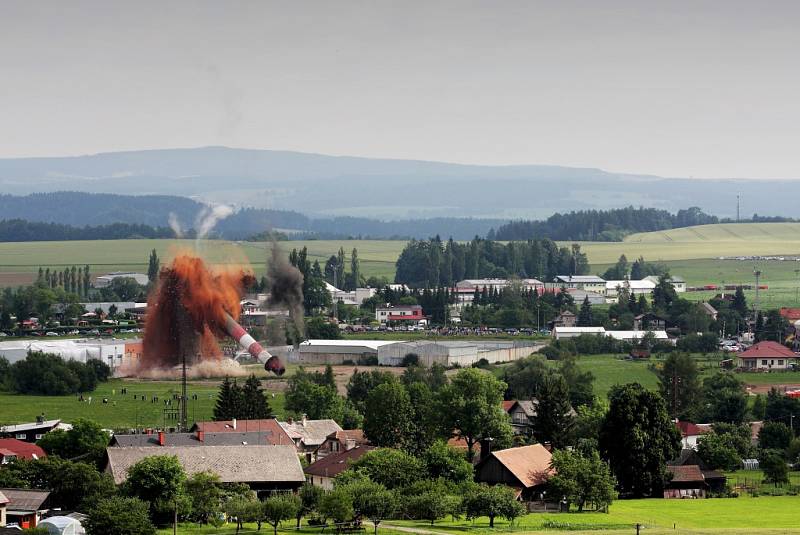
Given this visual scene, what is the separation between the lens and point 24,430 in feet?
236

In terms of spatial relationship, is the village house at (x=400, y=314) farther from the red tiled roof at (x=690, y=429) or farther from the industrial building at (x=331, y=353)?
the red tiled roof at (x=690, y=429)

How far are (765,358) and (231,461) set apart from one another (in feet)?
191

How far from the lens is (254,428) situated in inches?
2685

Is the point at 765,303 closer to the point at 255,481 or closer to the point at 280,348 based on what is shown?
the point at 280,348

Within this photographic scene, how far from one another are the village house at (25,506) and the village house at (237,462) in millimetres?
3690

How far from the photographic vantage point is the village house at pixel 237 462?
56.8 metres

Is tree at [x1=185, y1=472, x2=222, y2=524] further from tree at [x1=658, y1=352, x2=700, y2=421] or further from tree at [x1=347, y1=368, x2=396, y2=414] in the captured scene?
tree at [x1=658, y1=352, x2=700, y2=421]

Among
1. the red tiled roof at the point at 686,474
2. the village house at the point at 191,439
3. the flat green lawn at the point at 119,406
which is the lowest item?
the flat green lawn at the point at 119,406

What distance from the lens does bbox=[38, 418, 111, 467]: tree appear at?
205 ft

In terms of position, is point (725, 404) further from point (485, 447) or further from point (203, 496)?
point (203, 496)

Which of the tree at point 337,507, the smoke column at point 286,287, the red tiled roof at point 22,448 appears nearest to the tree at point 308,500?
the tree at point 337,507

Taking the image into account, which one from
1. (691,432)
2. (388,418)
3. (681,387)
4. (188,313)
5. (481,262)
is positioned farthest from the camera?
(481,262)

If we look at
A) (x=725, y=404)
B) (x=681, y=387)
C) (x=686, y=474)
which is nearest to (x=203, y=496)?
(x=686, y=474)

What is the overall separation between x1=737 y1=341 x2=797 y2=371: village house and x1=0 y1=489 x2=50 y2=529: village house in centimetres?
6379
